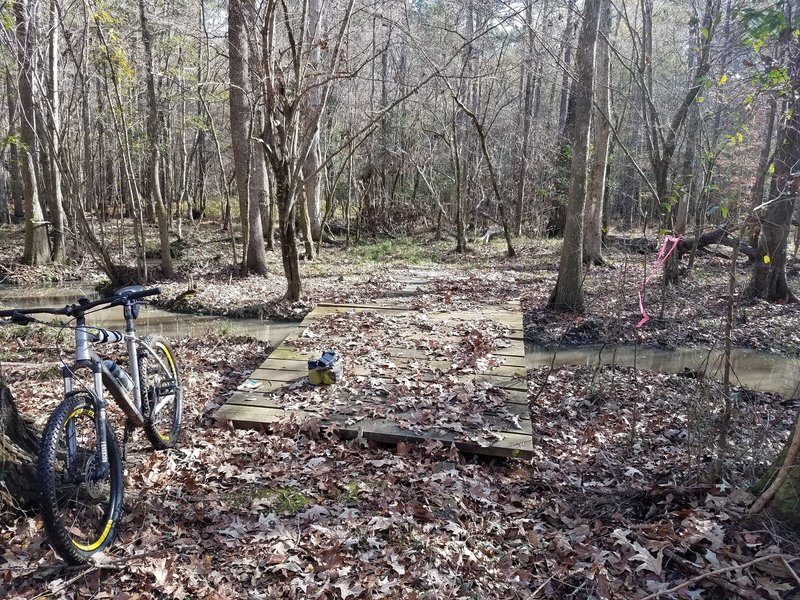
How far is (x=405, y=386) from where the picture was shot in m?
5.42

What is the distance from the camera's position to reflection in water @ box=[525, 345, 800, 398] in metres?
7.65

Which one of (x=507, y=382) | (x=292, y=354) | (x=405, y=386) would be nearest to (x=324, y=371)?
(x=405, y=386)

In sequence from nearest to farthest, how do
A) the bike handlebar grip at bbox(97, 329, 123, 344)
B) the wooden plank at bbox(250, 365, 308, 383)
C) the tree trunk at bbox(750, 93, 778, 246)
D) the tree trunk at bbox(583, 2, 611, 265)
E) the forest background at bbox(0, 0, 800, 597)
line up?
the bike handlebar grip at bbox(97, 329, 123, 344) < the tree trunk at bbox(750, 93, 778, 246) < the wooden plank at bbox(250, 365, 308, 383) < the forest background at bbox(0, 0, 800, 597) < the tree trunk at bbox(583, 2, 611, 265)

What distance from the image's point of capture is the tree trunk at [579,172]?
8.59 metres

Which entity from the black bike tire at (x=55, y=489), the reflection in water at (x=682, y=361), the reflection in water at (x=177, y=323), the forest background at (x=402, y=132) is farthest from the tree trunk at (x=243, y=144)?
the black bike tire at (x=55, y=489)

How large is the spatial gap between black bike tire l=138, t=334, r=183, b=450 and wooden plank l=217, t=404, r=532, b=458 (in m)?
0.42

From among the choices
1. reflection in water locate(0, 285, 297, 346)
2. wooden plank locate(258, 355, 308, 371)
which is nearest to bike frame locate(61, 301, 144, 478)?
wooden plank locate(258, 355, 308, 371)

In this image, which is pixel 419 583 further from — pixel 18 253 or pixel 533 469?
pixel 18 253

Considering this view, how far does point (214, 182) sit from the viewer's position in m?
34.7

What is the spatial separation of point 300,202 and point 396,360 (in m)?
9.78

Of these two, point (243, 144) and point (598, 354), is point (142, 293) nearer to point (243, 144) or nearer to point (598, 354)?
point (598, 354)

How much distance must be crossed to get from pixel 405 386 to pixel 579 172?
5.76m

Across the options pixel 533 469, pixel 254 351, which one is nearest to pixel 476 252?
pixel 254 351

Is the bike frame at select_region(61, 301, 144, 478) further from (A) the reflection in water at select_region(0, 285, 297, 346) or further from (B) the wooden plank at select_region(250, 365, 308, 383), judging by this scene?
(A) the reflection in water at select_region(0, 285, 297, 346)
